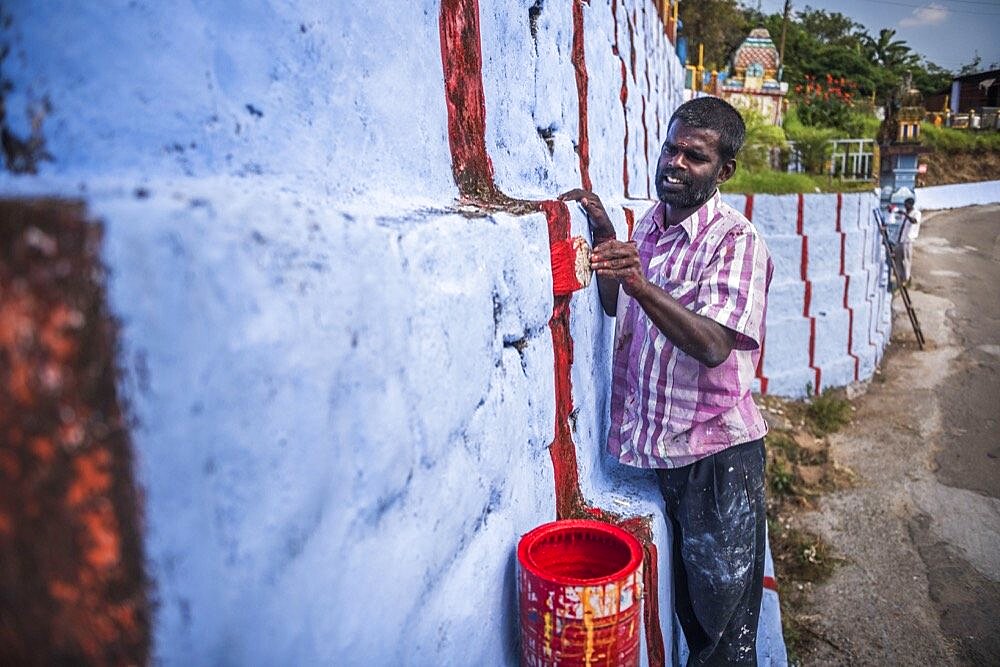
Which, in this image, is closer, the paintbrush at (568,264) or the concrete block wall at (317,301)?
the concrete block wall at (317,301)

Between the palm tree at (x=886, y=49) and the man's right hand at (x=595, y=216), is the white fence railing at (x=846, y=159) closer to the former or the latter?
the man's right hand at (x=595, y=216)

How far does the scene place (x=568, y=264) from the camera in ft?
5.29

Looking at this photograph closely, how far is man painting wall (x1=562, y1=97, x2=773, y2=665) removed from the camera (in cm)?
175

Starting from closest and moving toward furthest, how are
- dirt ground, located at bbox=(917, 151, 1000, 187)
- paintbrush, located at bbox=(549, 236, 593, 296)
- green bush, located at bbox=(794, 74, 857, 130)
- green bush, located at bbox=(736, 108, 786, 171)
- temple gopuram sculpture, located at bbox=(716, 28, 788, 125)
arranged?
paintbrush, located at bbox=(549, 236, 593, 296) < green bush, located at bbox=(736, 108, 786, 171) < temple gopuram sculpture, located at bbox=(716, 28, 788, 125) < green bush, located at bbox=(794, 74, 857, 130) < dirt ground, located at bbox=(917, 151, 1000, 187)

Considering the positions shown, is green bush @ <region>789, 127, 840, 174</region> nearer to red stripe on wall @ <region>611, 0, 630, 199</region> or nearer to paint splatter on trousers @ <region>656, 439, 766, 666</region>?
red stripe on wall @ <region>611, 0, 630, 199</region>

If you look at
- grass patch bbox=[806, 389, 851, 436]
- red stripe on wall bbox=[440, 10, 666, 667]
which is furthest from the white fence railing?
red stripe on wall bbox=[440, 10, 666, 667]

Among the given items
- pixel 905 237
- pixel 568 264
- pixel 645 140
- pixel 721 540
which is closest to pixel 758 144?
pixel 645 140

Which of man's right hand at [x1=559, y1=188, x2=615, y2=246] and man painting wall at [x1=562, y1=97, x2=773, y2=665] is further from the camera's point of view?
man's right hand at [x1=559, y1=188, x2=615, y2=246]

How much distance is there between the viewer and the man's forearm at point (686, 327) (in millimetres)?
1631

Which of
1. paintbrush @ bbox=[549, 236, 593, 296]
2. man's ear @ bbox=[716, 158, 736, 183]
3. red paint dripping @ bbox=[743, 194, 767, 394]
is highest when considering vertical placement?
man's ear @ bbox=[716, 158, 736, 183]

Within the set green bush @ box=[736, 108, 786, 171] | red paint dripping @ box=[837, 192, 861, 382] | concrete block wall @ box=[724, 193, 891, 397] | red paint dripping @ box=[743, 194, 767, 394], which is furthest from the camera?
green bush @ box=[736, 108, 786, 171]

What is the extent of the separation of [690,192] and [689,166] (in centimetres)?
8

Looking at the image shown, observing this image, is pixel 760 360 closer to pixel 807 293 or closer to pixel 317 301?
pixel 807 293

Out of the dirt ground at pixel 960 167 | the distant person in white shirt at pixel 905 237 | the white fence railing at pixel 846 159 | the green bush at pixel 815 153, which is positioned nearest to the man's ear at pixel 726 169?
the green bush at pixel 815 153
